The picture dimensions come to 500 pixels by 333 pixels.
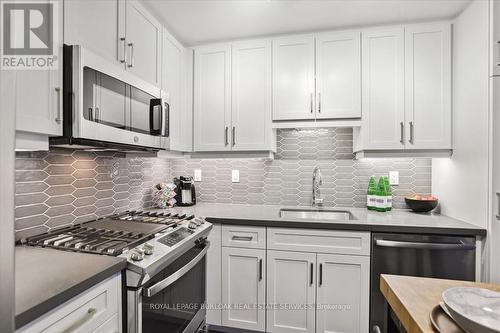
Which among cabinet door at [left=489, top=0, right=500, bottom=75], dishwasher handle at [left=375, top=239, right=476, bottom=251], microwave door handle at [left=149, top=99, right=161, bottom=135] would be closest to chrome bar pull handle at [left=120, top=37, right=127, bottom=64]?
microwave door handle at [left=149, top=99, right=161, bottom=135]

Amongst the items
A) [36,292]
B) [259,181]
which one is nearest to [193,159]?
[259,181]

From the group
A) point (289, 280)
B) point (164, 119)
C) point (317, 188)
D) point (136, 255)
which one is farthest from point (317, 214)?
point (136, 255)

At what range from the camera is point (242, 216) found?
1.91 m

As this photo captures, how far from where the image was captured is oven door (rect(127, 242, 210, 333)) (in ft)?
3.60

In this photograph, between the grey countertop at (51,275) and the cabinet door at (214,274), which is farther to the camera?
the cabinet door at (214,274)

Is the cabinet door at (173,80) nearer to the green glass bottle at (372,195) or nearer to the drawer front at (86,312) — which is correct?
the drawer front at (86,312)

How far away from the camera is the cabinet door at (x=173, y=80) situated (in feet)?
6.57

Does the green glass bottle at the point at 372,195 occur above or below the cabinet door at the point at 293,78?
below

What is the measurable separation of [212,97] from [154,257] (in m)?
1.55

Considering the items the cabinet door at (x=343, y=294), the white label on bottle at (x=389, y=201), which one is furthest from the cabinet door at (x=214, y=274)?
the white label on bottle at (x=389, y=201)

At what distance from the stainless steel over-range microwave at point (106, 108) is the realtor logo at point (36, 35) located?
0.06 meters

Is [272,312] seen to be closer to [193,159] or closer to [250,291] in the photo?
[250,291]

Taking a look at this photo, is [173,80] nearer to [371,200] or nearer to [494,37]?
[371,200]

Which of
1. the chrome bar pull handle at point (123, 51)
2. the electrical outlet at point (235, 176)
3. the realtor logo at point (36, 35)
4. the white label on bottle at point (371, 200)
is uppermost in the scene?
the chrome bar pull handle at point (123, 51)
